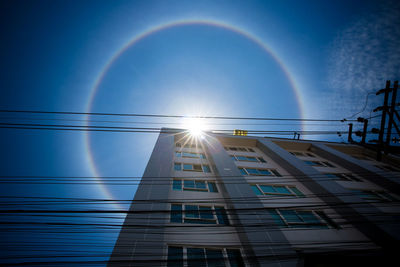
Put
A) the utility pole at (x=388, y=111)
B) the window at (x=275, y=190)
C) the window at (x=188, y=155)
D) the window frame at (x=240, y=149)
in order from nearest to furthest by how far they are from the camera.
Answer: the utility pole at (x=388, y=111) < the window at (x=275, y=190) < the window at (x=188, y=155) < the window frame at (x=240, y=149)

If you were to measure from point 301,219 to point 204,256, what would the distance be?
539cm

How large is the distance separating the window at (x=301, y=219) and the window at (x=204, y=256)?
2819 millimetres

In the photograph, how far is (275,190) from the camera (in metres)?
11.1

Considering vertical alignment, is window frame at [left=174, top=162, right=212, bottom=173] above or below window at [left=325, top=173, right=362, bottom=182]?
above

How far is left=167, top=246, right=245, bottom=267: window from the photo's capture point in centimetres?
591

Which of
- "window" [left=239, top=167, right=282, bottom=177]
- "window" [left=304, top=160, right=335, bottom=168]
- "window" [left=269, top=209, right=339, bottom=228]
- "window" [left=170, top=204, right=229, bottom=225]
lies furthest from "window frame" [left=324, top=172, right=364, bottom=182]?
"window" [left=170, top=204, right=229, bottom=225]

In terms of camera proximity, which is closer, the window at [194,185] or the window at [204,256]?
the window at [204,256]

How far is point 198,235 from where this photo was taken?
693 centimetres

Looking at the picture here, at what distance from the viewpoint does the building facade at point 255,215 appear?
590 cm

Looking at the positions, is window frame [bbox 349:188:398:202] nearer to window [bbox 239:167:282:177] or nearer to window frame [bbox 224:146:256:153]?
window [bbox 239:167:282:177]

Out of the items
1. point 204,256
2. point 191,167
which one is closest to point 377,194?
point 191,167

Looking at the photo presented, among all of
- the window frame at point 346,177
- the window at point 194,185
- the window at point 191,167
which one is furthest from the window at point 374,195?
the window at point 191,167

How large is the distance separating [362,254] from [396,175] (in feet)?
32.5

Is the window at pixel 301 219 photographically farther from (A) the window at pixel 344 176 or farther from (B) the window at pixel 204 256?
(A) the window at pixel 344 176
